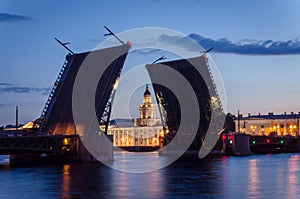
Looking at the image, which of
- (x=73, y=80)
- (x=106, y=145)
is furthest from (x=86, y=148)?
(x=73, y=80)

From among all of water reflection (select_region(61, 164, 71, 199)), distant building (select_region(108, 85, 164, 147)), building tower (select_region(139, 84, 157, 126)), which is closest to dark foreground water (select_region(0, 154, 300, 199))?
water reflection (select_region(61, 164, 71, 199))

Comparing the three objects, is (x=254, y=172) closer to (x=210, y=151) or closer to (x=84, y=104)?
(x=84, y=104)

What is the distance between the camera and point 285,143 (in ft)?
244

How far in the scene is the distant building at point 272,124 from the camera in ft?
317

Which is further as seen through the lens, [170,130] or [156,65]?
[170,130]

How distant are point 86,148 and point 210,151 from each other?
22492mm

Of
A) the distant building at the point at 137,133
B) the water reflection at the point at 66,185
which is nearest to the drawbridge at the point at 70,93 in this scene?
the water reflection at the point at 66,185

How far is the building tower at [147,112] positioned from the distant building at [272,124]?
16465mm

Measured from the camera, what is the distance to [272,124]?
324ft

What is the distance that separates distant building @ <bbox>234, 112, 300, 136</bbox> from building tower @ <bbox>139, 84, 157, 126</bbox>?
16465 mm

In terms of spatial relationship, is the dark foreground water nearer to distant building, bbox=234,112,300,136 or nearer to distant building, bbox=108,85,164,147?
distant building, bbox=234,112,300,136

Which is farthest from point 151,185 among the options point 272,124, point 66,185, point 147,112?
point 147,112

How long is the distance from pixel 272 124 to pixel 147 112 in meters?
23.5

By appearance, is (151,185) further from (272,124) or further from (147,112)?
(147,112)
